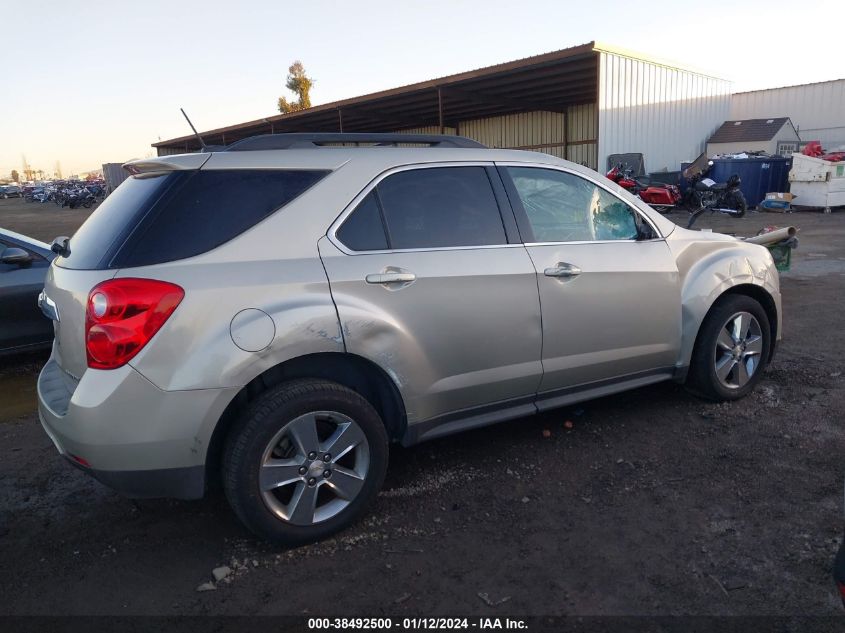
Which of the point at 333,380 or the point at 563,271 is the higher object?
the point at 563,271

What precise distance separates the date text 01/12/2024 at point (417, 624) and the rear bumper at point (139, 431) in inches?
30.4

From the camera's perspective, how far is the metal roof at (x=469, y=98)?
16719mm

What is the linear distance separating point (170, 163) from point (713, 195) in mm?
17679

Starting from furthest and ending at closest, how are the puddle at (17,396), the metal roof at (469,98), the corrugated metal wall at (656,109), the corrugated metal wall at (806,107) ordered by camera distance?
1. the corrugated metal wall at (806,107)
2. the corrugated metal wall at (656,109)
3. the metal roof at (469,98)
4. the puddle at (17,396)

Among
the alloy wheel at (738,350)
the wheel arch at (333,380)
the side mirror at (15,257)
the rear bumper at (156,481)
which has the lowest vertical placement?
the alloy wheel at (738,350)

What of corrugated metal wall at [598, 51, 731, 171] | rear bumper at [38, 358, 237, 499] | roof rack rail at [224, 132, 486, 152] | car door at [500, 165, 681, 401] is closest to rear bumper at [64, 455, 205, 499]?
rear bumper at [38, 358, 237, 499]

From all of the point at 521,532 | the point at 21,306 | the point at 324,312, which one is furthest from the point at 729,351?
the point at 21,306

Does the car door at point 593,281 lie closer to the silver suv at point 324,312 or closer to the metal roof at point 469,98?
A: the silver suv at point 324,312

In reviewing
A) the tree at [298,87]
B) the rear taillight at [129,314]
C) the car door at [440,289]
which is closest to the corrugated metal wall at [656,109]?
the car door at [440,289]

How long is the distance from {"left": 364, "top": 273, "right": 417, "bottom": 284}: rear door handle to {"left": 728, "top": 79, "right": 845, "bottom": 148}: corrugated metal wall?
86.4 ft

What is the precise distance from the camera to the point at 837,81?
81.5ft

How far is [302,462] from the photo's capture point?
271 centimetres

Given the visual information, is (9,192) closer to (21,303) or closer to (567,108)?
(567,108)

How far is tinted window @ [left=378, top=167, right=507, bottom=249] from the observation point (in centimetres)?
303
